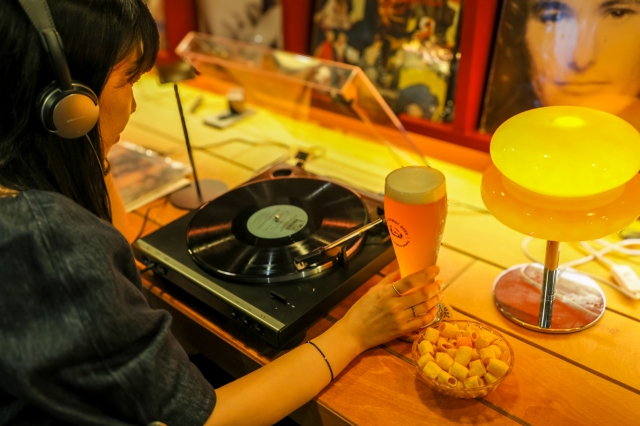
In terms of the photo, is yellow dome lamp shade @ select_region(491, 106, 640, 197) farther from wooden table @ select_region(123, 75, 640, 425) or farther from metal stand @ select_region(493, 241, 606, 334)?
wooden table @ select_region(123, 75, 640, 425)

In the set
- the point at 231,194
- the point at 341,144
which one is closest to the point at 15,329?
the point at 231,194

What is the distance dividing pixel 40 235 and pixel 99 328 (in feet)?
0.43

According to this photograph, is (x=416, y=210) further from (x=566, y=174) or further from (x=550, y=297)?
(x=550, y=297)

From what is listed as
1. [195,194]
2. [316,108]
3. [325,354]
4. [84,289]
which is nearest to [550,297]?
[325,354]

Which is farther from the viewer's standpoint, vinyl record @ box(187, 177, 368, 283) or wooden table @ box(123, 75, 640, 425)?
vinyl record @ box(187, 177, 368, 283)

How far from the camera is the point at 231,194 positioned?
4.15ft

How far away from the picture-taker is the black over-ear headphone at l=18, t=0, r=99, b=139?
2.25 feet

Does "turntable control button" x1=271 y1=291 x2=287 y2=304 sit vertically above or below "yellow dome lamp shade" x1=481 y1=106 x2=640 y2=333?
below

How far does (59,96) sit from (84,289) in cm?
27

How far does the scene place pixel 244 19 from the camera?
2.10 meters

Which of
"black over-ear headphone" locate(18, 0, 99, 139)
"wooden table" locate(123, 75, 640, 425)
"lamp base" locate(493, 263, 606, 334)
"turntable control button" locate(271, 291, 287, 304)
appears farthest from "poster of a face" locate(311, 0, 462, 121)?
"black over-ear headphone" locate(18, 0, 99, 139)

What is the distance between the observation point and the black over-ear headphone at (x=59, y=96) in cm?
69

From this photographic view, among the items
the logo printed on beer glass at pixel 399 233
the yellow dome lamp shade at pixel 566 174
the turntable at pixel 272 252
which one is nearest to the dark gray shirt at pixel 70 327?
the turntable at pixel 272 252

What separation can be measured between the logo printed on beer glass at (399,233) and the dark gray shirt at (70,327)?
398 millimetres
